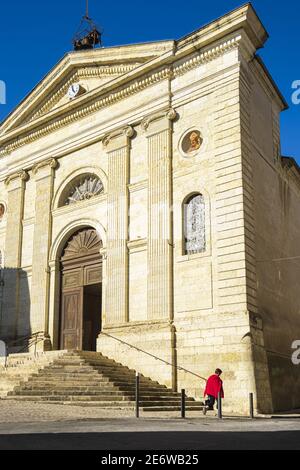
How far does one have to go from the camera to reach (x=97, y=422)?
9.97 m

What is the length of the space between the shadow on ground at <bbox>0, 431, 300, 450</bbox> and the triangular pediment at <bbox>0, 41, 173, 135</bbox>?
1480cm

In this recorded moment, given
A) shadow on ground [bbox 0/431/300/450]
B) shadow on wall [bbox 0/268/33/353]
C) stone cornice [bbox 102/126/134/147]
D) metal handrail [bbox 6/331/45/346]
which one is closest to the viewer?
shadow on ground [bbox 0/431/300/450]

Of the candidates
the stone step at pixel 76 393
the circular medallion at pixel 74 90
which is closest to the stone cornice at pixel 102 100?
the circular medallion at pixel 74 90

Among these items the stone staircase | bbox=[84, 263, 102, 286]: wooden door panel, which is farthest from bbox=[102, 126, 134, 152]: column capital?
the stone staircase

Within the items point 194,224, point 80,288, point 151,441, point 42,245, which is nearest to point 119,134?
point 194,224

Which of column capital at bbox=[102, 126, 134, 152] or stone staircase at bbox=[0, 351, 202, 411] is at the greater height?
column capital at bbox=[102, 126, 134, 152]

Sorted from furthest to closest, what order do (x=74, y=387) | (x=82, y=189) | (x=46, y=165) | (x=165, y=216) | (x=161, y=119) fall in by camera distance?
(x=46, y=165)
(x=82, y=189)
(x=161, y=119)
(x=165, y=216)
(x=74, y=387)

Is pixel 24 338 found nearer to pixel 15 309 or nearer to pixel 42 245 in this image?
pixel 15 309

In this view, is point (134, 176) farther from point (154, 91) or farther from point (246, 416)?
point (246, 416)

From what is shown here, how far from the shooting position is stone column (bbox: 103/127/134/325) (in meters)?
19.0

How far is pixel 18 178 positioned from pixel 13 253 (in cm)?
332

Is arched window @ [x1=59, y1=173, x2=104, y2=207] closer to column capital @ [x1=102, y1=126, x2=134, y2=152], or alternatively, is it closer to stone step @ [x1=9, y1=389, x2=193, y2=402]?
column capital @ [x1=102, y1=126, x2=134, y2=152]

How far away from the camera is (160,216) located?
18641mm
